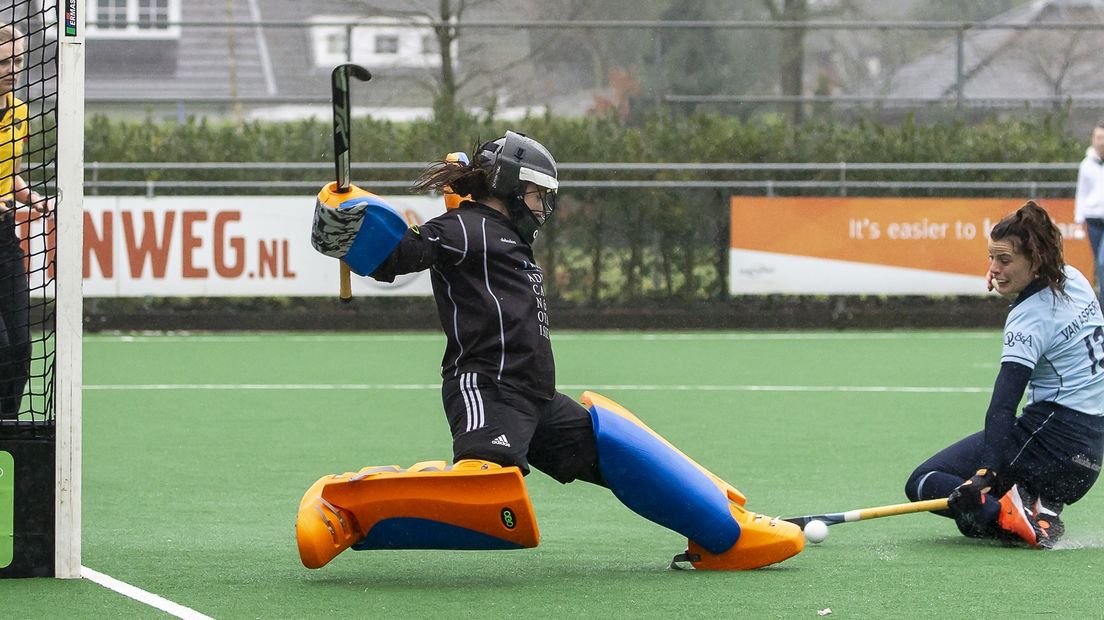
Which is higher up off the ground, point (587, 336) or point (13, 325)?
point (13, 325)

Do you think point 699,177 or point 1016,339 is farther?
point 699,177

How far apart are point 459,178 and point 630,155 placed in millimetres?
11765

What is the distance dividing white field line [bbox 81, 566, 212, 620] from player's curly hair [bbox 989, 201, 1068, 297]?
9.49 feet

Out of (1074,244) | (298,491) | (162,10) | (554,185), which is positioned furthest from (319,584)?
(162,10)

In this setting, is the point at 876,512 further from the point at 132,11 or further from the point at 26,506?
Answer: the point at 132,11

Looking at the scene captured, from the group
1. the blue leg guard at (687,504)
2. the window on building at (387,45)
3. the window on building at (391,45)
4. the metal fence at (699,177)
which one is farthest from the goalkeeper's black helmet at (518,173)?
the window on building at (387,45)

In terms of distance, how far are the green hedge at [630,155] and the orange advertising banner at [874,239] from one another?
76cm

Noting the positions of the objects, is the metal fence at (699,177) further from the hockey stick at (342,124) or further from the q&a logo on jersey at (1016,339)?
the hockey stick at (342,124)

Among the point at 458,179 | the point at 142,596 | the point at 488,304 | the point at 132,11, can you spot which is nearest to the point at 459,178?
the point at 458,179

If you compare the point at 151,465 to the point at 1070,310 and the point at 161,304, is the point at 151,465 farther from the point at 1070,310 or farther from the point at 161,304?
the point at 161,304

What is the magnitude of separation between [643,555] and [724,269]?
11.1 meters

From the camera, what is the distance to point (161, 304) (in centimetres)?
1561

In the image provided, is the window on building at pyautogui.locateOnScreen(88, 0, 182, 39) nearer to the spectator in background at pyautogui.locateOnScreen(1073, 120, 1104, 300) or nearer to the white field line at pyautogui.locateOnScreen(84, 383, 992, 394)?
the white field line at pyautogui.locateOnScreen(84, 383, 992, 394)

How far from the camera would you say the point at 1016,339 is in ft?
16.8
